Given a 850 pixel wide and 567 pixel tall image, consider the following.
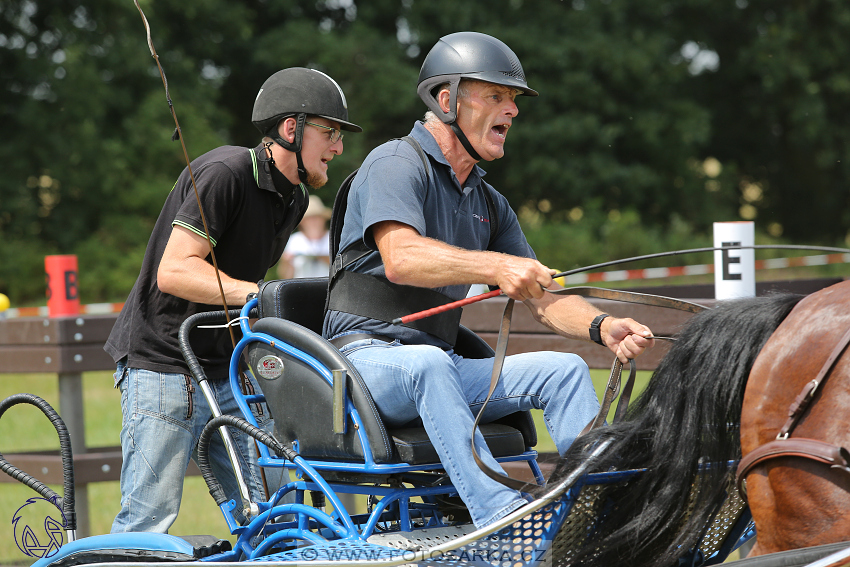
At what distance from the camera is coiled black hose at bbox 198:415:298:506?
2828mm

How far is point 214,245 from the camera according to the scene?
3.48 meters

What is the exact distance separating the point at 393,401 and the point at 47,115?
593 inches

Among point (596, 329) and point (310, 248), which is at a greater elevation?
point (310, 248)

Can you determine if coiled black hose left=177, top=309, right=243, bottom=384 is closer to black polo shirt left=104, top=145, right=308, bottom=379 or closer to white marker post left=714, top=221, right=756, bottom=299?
black polo shirt left=104, top=145, right=308, bottom=379

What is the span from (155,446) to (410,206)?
4.61 ft

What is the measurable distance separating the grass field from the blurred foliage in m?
5.49

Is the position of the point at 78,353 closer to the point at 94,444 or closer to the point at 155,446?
the point at 155,446

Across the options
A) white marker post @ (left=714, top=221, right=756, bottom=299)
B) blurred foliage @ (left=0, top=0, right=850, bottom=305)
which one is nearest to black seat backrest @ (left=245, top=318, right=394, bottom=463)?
white marker post @ (left=714, top=221, right=756, bottom=299)

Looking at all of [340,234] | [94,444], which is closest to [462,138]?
[340,234]

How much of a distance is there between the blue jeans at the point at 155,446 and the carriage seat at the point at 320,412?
565 millimetres

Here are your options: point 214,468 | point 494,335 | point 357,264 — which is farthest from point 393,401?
point 494,335

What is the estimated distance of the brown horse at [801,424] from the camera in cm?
199

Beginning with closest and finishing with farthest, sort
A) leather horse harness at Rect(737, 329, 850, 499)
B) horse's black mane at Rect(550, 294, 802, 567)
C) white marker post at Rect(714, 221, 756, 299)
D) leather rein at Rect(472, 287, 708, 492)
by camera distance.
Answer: leather horse harness at Rect(737, 329, 850, 499) → horse's black mane at Rect(550, 294, 802, 567) → leather rein at Rect(472, 287, 708, 492) → white marker post at Rect(714, 221, 756, 299)

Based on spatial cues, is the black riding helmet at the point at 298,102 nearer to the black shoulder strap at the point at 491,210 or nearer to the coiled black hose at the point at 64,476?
the black shoulder strap at the point at 491,210
